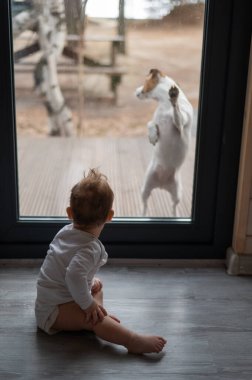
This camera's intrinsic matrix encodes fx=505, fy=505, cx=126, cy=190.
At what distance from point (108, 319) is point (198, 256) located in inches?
23.4

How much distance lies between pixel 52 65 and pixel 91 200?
65 centimetres

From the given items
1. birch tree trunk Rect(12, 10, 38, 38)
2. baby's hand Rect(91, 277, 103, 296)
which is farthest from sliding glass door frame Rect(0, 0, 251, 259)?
baby's hand Rect(91, 277, 103, 296)

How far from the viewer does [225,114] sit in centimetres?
173

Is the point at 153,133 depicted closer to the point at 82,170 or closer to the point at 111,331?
the point at 82,170

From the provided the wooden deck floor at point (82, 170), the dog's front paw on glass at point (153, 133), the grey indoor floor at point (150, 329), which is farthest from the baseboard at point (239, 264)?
the dog's front paw on glass at point (153, 133)

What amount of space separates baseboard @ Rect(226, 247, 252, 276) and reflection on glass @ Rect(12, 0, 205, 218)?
25 cm

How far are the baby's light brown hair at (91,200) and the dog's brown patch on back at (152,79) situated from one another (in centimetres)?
54

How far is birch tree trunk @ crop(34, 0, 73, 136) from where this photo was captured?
170cm

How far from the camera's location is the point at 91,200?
137cm

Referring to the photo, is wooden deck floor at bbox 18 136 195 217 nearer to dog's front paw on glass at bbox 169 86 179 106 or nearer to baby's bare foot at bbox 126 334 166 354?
dog's front paw on glass at bbox 169 86 179 106

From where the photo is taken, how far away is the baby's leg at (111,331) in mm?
1392

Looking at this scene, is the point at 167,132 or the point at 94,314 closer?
the point at 94,314

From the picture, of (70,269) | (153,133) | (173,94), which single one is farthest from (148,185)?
(70,269)

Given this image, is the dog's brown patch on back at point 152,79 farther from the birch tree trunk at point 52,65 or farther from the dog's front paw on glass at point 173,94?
the birch tree trunk at point 52,65
